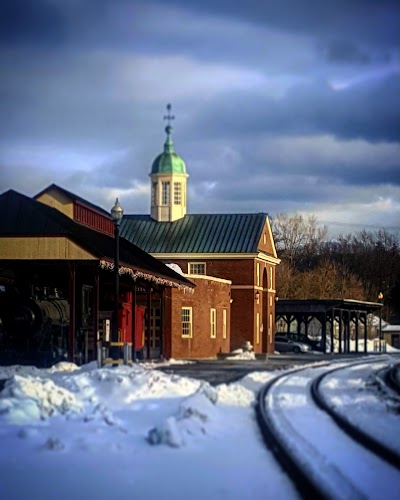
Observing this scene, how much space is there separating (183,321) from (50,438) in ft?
107

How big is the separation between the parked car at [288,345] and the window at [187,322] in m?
14.9

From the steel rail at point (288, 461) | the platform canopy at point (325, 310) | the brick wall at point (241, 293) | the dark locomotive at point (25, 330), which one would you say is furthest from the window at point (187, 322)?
the steel rail at point (288, 461)

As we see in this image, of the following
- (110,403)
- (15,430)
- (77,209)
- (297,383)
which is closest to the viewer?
(15,430)

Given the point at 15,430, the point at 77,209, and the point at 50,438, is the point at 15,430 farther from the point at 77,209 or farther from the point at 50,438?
the point at 77,209

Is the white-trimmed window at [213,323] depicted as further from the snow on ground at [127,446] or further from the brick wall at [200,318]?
the snow on ground at [127,446]

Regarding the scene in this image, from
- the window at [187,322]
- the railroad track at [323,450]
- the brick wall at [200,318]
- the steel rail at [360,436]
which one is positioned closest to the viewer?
the railroad track at [323,450]

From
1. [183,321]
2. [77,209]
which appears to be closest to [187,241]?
[183,321]

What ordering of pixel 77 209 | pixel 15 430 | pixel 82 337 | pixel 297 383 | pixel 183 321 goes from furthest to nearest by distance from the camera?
pixel 183 321 < pixel 77 209 < pixel 82 337 < pixel 297 383 < pixel 15 430

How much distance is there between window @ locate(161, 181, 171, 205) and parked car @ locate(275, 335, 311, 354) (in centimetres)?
1165

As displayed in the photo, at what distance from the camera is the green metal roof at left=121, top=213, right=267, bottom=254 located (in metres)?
57.1

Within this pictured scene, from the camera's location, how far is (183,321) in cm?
4519

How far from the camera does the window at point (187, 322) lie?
45188 mm

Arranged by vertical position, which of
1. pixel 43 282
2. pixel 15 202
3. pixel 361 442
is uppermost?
pixel 15 202

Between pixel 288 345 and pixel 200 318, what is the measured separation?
584 inches
